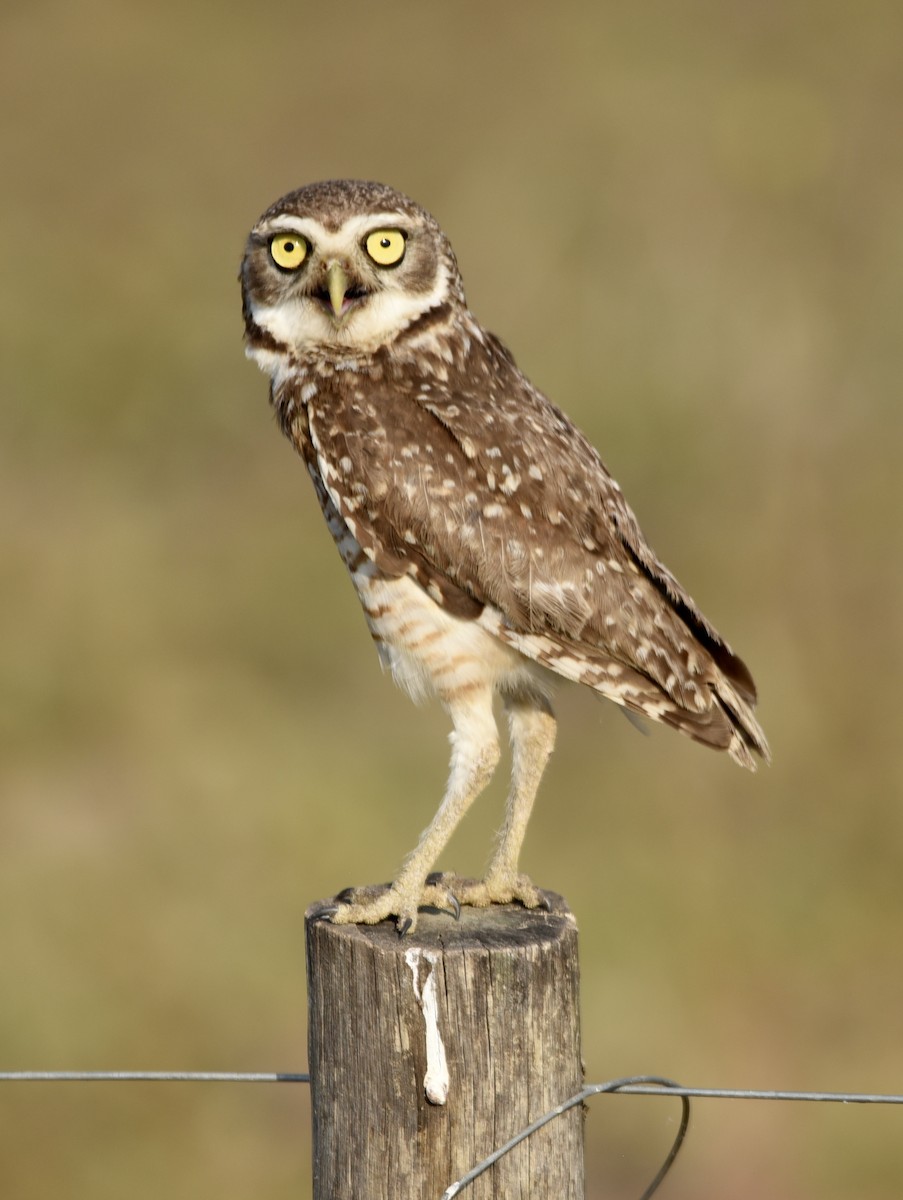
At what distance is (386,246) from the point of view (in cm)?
402

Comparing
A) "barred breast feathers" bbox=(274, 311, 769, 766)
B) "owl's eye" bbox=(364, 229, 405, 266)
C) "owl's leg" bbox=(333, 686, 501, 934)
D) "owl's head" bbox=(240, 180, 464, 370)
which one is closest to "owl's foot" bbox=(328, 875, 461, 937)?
"owl's leg" bbox=(333, 686, 501, 934)

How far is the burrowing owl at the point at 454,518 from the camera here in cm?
379

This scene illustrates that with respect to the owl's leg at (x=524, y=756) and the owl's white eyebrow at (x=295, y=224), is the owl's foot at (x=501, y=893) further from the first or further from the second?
the owl's white eyebrow at (x=295, y=224)

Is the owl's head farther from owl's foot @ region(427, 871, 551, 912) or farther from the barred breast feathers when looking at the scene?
owl's foot @ region(427, 871, 551, 912)

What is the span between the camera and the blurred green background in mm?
7508

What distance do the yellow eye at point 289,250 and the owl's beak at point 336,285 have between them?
0.12 metres

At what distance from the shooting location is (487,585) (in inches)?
149

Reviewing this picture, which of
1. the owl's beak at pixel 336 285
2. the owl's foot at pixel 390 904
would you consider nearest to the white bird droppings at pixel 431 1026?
the owl's foot at pixel 390 904

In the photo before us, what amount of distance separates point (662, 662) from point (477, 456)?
653 mm

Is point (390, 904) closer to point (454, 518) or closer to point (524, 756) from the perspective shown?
point (524, 756)

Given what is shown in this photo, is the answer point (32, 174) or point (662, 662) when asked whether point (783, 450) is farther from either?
point (662, 662)

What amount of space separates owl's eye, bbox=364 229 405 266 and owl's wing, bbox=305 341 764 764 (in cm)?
30

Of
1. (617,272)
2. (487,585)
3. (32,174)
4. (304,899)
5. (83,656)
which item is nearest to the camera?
(487,585)

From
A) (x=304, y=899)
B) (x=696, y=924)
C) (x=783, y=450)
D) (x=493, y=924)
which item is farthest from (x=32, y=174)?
(x=493, y=924)
